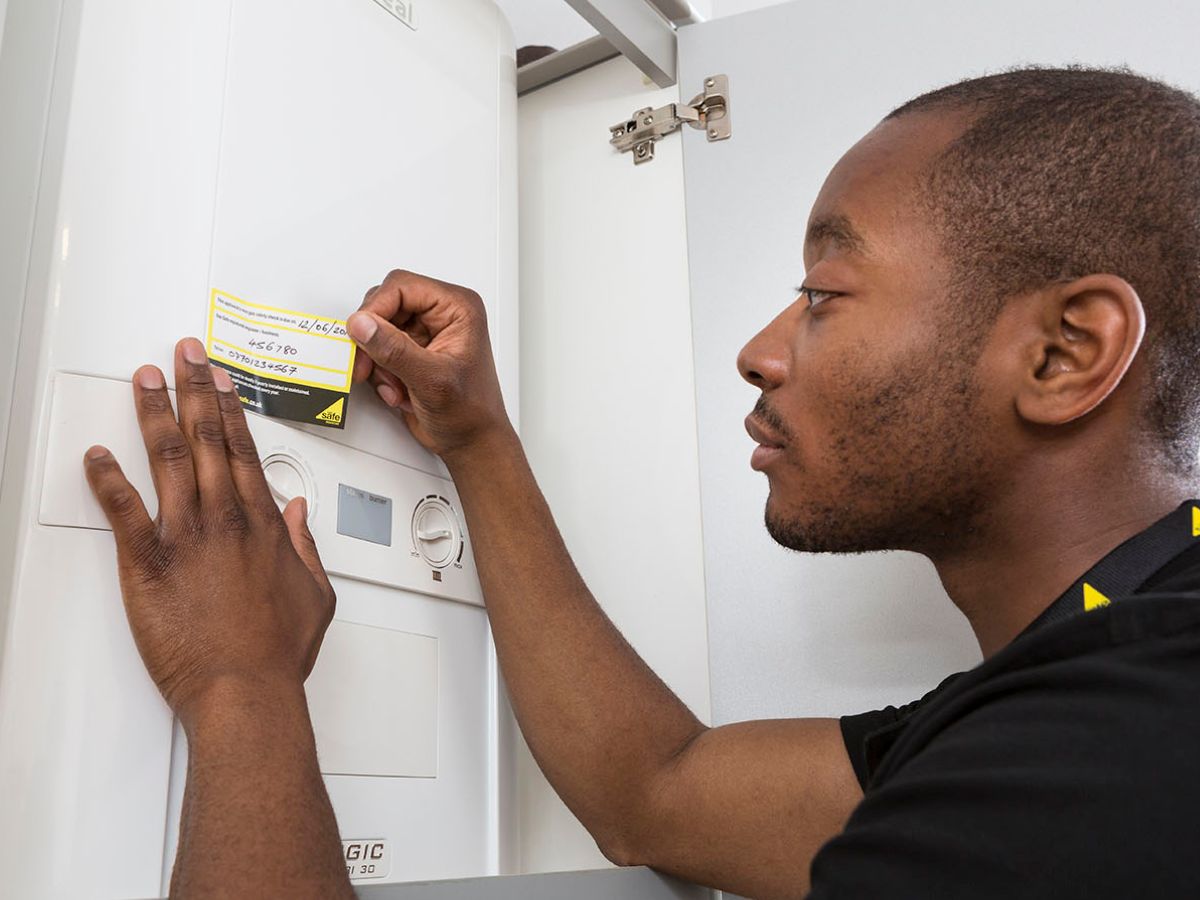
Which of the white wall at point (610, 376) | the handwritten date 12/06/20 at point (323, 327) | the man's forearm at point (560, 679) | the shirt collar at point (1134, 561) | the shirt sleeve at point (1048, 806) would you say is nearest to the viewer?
the shirt sleeve at point (1048, 806)

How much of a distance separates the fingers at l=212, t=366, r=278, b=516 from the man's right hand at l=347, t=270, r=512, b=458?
5.3 inches

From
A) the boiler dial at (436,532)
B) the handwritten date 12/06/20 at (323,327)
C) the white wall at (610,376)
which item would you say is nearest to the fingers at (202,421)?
the handwritten date 12/06/20 at (323,327)

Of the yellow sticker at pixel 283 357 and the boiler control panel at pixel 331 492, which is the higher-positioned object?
the yellow sticker at pixel 283 357

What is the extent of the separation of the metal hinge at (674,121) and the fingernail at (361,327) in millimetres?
531

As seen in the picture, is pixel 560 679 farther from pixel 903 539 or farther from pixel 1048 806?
pixel 1048 806

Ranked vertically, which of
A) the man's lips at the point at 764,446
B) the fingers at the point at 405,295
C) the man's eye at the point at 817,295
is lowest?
the man's lips at the point at 764,446

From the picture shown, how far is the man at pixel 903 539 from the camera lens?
0.53 meters

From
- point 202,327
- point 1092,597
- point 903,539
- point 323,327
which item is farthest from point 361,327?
point 1092,597

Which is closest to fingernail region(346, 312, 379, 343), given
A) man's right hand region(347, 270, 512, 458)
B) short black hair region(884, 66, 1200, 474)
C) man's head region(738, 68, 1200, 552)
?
man's right hand region(347, 270, 512, 458)

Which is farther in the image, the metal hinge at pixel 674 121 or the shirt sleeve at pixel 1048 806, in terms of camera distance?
the metal hinge at pixel 674 121

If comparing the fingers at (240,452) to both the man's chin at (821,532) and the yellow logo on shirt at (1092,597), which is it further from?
the yellow logo on shirt at (1092,597)

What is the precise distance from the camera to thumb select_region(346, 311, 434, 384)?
873 millimetres

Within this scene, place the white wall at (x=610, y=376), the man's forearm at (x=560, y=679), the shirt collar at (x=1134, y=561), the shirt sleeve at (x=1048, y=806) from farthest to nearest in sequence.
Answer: the white wall at (x=610, y=376), the man's forearm at (x=560, y=679), the shirt collar at (x=1134, y=561), the shirt sleeve at (x=1048, y=806)

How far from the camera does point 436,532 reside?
0.95 m
